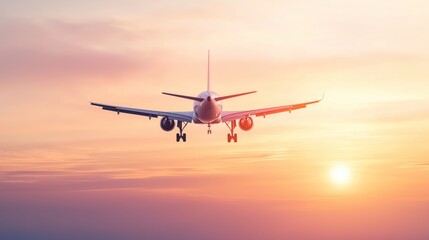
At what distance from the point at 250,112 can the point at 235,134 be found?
4.35m

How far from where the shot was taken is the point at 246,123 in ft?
470

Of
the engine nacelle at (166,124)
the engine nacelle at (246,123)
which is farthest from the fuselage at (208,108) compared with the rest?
the engine nacelle at (246,123)

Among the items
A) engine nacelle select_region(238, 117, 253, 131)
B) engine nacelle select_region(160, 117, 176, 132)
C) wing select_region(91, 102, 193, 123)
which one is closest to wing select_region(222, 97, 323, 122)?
engine nacelle select_region(238, 117, 253, 131)

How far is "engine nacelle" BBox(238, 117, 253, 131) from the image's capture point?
470 ft

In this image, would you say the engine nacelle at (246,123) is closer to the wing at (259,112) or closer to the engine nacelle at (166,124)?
the wing at (259,112)

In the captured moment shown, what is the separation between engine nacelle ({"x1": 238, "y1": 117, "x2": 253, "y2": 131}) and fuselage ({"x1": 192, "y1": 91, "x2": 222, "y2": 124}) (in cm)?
906

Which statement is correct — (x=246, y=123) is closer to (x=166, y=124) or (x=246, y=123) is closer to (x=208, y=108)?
(x=166, y=124)

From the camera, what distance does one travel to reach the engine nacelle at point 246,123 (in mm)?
143125

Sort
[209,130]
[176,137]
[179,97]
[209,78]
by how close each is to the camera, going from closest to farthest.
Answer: [179,97] → [209,130] → [176,137] → [209,78]

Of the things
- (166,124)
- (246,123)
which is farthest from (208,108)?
(246,123)

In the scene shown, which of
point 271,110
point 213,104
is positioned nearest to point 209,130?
point 213,104

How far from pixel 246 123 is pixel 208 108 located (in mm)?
13728

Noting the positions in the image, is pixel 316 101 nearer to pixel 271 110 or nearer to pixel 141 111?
pixel 271 110

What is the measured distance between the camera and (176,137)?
14388 cm
